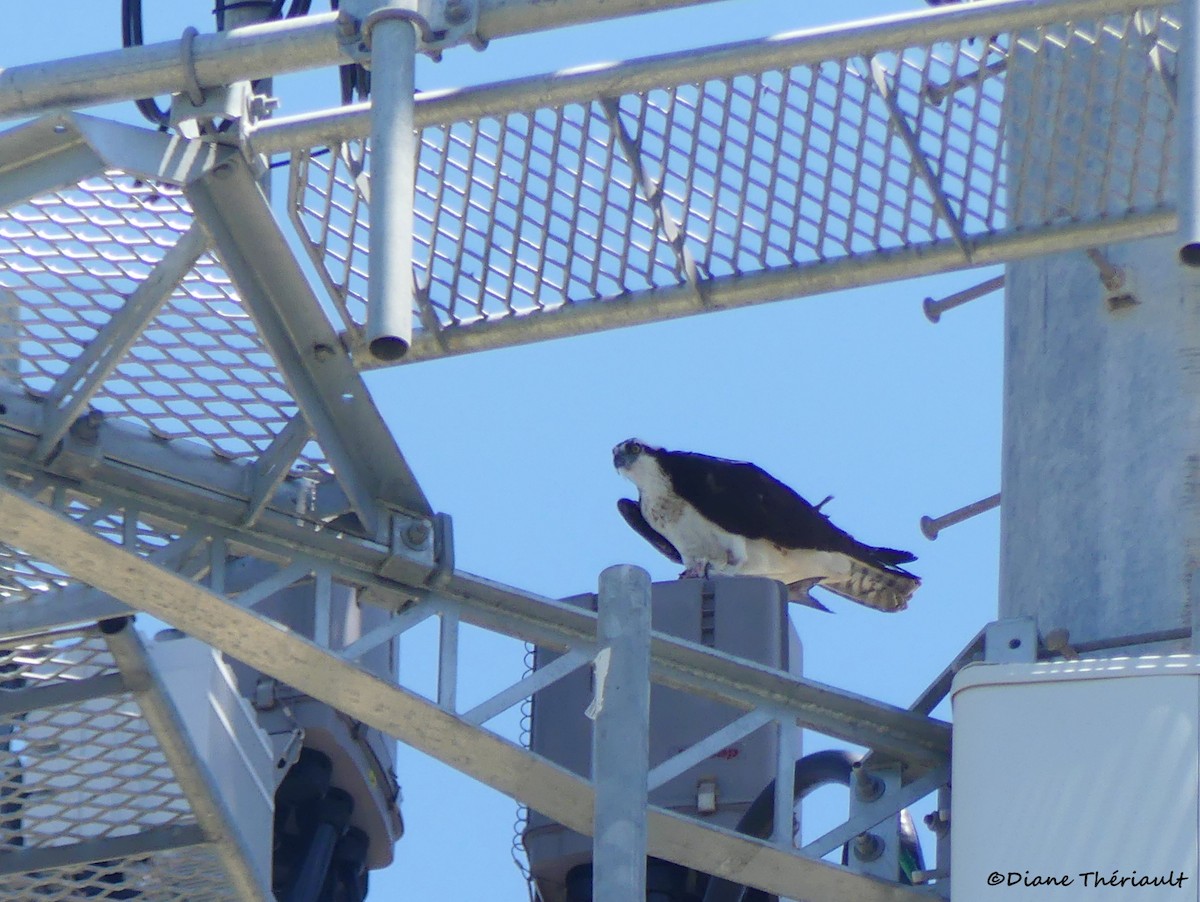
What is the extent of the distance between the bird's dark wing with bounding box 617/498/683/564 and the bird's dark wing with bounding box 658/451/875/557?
0.93 ft

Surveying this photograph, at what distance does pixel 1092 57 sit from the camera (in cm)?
711

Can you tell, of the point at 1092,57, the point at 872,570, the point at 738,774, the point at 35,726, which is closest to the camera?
the point at 1092,57

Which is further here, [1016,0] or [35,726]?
[35,726]

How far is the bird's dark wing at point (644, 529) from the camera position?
11320mm

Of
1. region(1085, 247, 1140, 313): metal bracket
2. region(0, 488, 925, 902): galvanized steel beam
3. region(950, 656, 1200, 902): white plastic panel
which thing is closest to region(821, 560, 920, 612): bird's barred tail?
region(1085, 247, 1140, 313): metal bracket

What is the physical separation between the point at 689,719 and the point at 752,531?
1.66m

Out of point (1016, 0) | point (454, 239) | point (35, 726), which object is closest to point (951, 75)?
point (1016, 0)

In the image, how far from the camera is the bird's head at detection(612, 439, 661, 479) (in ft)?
36.6


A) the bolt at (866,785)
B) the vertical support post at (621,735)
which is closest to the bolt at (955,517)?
the bolt at (866,785)

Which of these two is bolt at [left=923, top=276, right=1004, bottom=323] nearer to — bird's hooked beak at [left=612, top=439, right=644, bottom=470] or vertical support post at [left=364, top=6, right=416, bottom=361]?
bird's hooked beak at [left=612, top=439, right=644, bottom=470]

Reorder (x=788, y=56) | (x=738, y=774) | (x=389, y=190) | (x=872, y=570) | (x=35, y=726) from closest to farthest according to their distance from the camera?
1. (x=389, y=190)
2. (x=788, y=56)
3. (x=35, y=726)
4. (x=738, y=774)
5. (x=872, y=570)

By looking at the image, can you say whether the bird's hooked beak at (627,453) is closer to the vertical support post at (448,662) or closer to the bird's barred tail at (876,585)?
the bird's barred tail at (876,585)

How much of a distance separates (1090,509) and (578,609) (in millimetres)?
1465

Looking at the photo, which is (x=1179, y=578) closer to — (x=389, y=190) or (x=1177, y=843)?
(x=1177, y=843)
